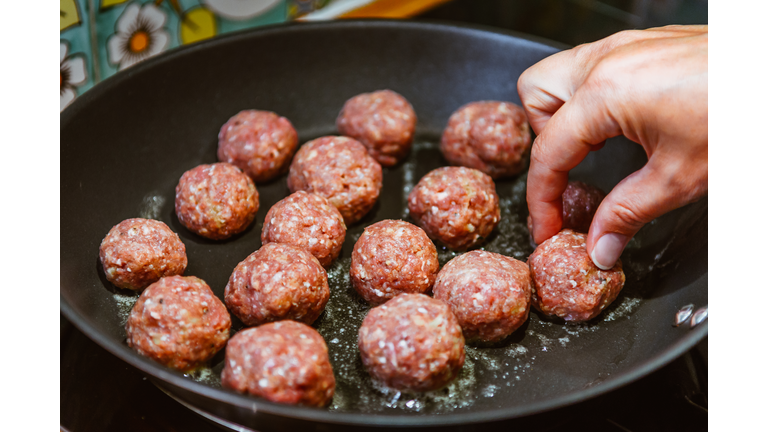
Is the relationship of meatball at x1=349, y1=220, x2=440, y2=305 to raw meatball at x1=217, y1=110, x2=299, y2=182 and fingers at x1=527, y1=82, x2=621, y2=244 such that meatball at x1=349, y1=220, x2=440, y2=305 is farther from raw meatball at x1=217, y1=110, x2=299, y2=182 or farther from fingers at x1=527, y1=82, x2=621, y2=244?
raw meatball at x1=217, y1=110, x2=299, y2=182

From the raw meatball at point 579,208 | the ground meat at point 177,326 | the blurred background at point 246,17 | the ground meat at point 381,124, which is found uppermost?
the blurred background at point 246,17

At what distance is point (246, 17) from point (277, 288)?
159 centimetres

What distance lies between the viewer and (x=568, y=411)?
55.6 inches

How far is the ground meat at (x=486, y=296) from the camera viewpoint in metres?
1.63

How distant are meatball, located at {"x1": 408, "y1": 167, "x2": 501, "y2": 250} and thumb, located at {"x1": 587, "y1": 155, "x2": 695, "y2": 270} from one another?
Answer: 389 mm

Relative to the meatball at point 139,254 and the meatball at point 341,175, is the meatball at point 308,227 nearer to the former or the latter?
the meatball at point 341,175

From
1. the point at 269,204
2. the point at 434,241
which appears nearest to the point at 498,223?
the point at 434,241

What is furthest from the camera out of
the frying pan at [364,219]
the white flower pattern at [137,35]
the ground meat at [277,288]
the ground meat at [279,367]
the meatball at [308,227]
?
the white flower pattern at [137,35]

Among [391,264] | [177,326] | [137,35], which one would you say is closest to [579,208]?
[391,264]

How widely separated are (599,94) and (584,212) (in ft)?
1.85

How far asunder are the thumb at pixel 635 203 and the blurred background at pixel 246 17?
5.39ft

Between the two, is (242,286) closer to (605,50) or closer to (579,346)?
(579,346)

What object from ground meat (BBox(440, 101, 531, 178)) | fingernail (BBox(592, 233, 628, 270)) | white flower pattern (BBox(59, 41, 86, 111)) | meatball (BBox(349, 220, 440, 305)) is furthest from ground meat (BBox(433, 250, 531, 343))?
white flower pattern (BBox(59, 41, 86, 111))

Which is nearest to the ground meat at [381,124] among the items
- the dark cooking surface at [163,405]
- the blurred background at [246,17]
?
the blurred background at [246,17]
